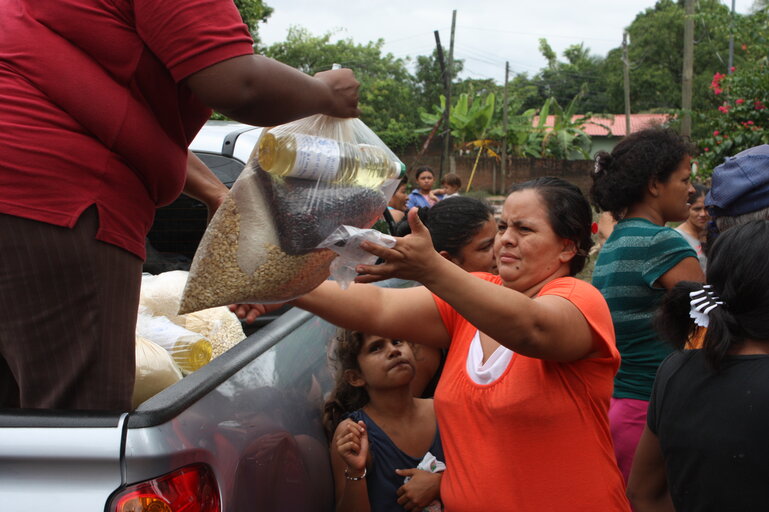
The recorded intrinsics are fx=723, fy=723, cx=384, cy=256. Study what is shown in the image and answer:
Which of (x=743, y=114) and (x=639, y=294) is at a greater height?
(x=743, y=114)

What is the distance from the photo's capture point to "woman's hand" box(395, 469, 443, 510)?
87.5 inches

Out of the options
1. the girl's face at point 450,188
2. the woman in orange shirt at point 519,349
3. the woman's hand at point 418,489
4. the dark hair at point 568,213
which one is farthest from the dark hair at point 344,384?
the girl's face at point 450,188

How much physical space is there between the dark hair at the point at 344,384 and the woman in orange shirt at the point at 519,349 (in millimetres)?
393

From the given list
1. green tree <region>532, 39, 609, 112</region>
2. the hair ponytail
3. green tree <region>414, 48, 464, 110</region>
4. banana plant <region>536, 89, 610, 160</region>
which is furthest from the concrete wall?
the hair ponytail

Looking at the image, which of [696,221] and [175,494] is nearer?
[175,494]

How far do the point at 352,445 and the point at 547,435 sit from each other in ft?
2.07

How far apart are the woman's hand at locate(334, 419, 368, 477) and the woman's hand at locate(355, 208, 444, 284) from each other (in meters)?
0.77

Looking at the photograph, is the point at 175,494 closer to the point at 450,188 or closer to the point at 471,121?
the point at 450,188

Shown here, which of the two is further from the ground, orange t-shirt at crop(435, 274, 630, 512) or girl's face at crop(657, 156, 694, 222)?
girl's face at crop(657, 156, 694, 222)

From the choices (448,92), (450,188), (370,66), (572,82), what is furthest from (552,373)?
(572,82)

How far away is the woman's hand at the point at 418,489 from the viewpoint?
222 cm

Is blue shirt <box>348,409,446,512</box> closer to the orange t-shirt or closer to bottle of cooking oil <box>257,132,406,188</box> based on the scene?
the orange t-shirt

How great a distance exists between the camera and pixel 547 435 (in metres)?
1.74

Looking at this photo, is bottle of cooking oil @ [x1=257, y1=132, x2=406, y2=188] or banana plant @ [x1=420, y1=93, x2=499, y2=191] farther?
banana plant @ [x1=420, y1=93, x2=499, y2=191]
